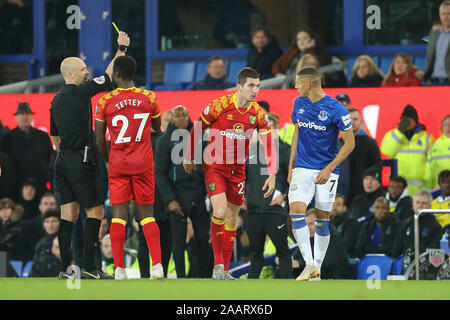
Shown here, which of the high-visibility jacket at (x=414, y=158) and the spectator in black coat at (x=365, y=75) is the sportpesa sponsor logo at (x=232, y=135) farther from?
the spectator in black coat at (x=365, y=75)

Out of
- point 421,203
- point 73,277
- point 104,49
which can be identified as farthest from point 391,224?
point 104,49

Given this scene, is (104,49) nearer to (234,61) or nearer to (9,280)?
(234,61)

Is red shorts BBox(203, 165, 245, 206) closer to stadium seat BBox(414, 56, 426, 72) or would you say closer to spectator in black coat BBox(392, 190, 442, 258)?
spectator in black coat BBox(392, 190, 442, 258)

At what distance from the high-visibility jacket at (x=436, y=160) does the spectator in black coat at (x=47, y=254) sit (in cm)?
459

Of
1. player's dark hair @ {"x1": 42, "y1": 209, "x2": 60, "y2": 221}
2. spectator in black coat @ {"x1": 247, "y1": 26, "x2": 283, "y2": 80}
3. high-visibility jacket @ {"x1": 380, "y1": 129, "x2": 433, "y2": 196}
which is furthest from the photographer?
spectator in black coat @ {"x1": 247, "y1": 26, "x2": 283, "y2": 80}

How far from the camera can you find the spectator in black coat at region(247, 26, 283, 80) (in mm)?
14750

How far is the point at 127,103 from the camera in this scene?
9.34 metres

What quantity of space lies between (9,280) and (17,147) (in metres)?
4.54

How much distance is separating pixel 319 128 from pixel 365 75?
4770mm

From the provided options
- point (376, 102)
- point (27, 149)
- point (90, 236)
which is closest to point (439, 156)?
point (376, 102)

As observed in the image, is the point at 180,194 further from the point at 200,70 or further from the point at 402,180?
the point at 200,70

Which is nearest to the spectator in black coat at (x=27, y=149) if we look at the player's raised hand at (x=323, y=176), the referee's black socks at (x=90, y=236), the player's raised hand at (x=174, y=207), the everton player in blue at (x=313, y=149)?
the player's raised hand at (x=174, y=207)

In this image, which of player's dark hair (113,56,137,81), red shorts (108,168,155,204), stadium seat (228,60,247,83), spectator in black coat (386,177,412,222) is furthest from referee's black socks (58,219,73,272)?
stadium seat (228,60,247,83)

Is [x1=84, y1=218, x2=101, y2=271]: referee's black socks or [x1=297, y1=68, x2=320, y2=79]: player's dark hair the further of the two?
[x1=84, y1=218, x2=101, y2=271]: referee's black socks
